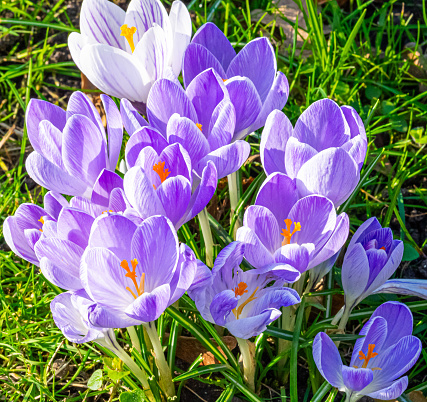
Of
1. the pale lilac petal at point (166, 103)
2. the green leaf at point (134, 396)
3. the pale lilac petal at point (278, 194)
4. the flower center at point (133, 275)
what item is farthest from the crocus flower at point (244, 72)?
the green leaf at point (134, 396)

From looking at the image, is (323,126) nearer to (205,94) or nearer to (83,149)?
(205,94)

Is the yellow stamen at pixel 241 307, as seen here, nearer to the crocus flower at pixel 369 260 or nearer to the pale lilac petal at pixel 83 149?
the crocus flower at pixel 369 260

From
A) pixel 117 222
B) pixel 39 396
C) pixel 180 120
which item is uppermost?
pixel 180 120

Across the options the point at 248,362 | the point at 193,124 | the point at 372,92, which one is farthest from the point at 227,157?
the point at 372,92

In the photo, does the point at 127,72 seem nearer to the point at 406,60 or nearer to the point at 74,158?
the point at 74,158

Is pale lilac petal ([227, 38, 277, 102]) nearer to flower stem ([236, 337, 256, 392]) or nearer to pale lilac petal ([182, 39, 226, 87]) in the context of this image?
pale lilac petal ([182, 39, 226, 87])

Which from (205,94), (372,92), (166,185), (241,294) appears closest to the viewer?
(166,185)

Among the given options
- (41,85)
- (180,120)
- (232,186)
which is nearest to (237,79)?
(180,120)

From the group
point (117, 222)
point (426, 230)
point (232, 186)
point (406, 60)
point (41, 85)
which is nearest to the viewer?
point (117, 222)
